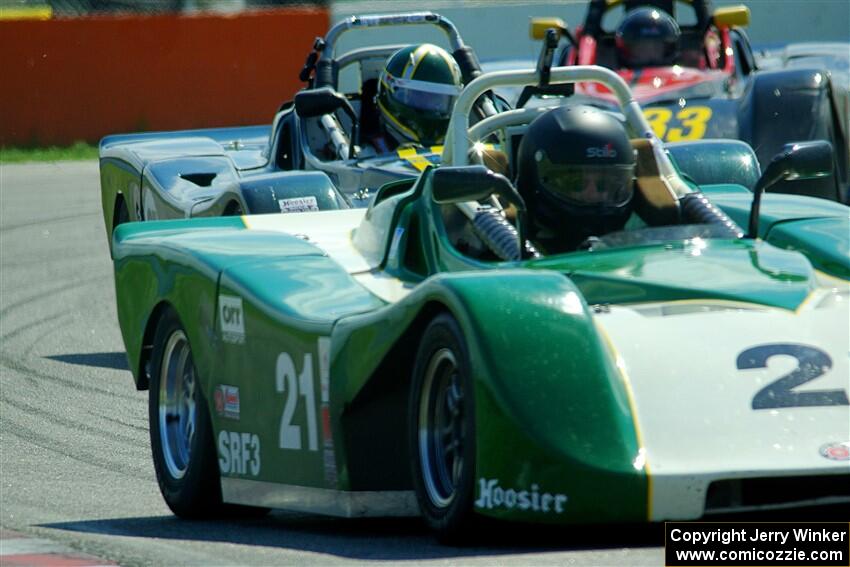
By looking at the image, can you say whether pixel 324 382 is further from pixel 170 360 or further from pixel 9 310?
pixel 9 310

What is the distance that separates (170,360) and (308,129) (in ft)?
15.9

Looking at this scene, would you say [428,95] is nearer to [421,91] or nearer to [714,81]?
[421,91]

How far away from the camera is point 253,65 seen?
21.2 metres

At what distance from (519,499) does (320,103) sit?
6.56 m

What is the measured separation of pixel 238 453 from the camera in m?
5.89

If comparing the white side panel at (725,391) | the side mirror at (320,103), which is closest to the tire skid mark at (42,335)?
the side mirror at (320,103)

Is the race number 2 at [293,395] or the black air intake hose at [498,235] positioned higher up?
the black air intake hose at [498,235]

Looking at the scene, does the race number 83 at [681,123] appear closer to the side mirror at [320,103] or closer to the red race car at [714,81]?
the red race car at [714,81]

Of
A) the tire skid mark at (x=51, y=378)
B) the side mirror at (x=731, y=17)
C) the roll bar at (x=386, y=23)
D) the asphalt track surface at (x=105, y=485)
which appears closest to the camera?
the asphalt track surface at (x=105, y=485)

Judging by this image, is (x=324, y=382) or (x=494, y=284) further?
(x=324, y=382)

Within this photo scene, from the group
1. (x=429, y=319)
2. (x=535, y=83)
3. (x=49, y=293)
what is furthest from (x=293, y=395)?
(x=49, y=293)

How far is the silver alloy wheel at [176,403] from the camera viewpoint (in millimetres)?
6348

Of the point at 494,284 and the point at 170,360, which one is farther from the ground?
the point at 494,284

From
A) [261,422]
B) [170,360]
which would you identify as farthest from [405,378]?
[170,360]
